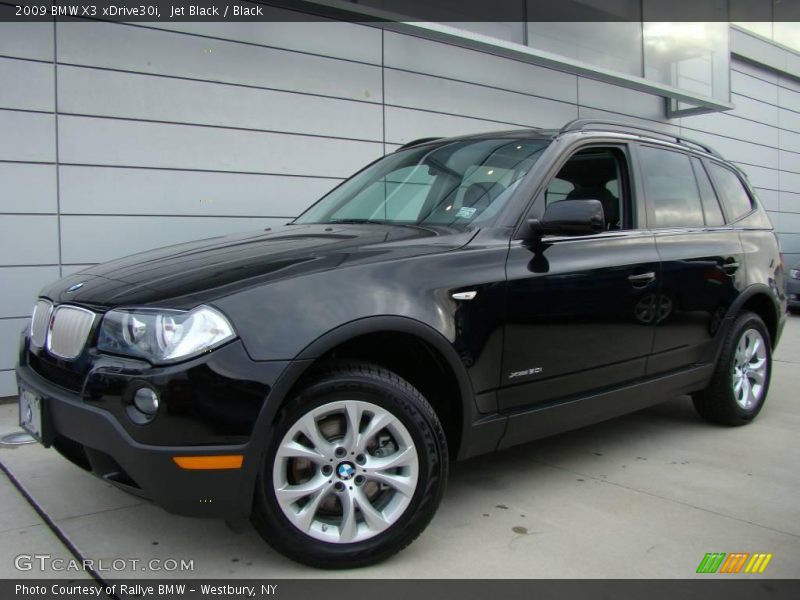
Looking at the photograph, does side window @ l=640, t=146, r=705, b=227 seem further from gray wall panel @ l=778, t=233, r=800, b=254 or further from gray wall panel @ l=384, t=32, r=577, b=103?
gray wall panel @ l=778, t=233, r=800, b=254

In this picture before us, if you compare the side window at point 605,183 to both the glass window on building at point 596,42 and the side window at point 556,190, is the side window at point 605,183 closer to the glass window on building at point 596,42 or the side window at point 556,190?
the side window at point 556,190

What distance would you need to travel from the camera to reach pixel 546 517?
10.3 ft

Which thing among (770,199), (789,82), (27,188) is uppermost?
(789,82)

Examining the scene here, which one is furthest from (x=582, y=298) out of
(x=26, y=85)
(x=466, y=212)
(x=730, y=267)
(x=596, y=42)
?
(x=596, y=42)

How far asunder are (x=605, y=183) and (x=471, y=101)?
501 cm

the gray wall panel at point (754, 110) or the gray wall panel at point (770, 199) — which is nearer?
the gray wall panel at point (754, 110)

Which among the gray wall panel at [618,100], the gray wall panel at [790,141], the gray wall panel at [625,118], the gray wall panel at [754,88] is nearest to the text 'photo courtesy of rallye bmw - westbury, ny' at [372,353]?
the gray wall panel at [625,118]

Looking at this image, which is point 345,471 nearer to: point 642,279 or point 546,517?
point 546,517

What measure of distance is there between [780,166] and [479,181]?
13443 millimetres

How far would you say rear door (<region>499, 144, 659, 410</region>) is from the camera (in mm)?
3066

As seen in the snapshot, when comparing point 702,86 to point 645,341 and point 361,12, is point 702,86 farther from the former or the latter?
point 645,341

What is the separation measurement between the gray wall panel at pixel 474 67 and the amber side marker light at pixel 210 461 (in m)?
6.20

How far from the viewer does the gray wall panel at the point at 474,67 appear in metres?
7.78

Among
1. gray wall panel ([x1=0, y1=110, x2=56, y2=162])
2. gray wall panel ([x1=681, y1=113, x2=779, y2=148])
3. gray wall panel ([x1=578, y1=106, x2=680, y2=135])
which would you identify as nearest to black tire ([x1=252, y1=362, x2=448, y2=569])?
gray wall panel ([x1=0, y1=110, x2=56, y2=162])
